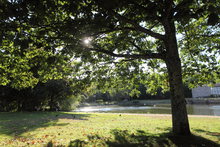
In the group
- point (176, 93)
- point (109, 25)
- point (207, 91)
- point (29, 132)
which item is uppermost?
point (109, 25)

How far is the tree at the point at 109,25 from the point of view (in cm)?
475

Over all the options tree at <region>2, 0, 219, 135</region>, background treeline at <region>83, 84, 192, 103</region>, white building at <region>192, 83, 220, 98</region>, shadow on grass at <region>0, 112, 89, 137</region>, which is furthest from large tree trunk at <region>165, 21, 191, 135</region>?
background treeline at <region>83, 84, 192, 103</region>

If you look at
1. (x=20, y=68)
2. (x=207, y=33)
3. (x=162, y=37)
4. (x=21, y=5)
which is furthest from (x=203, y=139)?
(x=20, y=68)

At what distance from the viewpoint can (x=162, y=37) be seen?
6.74 m

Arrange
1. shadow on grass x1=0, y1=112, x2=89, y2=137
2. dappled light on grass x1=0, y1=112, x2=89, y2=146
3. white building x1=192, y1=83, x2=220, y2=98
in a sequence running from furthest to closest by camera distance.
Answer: white building x1=192, y1=83, x2=220, y2=98 < shadow on grass x1=0, y1=112, x2=89, y2=137 < dappled light on grass x1=0, y1=112, x2=89, y2=146

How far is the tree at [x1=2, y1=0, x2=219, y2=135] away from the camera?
4746mm

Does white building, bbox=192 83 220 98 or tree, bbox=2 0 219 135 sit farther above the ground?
tree, bbox=2 0 219 135

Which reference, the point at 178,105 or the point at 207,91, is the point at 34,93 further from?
the point at 207,91

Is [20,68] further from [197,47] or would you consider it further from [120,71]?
[197,47]

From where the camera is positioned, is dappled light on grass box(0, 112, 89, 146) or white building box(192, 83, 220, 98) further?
white building box(192, 83, 220, 98)

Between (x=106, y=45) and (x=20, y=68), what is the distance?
172 inches

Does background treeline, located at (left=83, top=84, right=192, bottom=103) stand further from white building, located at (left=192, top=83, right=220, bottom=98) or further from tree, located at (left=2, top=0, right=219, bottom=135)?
tree, located at (left=2, top=0, right=219, bottom=135)

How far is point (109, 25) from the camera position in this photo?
20.1ft

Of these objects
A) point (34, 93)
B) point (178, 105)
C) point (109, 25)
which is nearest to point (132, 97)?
point (34, 93)
